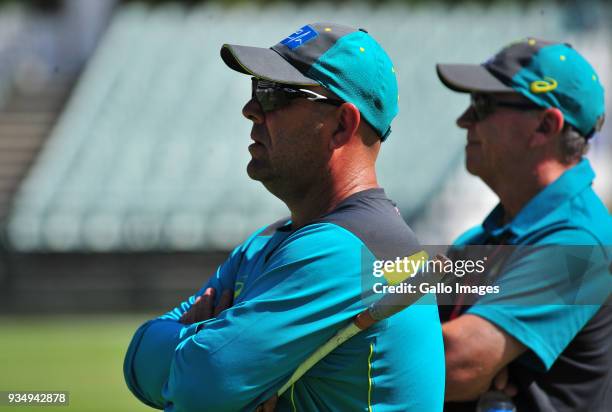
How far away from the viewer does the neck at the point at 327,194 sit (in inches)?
103

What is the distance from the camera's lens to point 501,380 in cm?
309

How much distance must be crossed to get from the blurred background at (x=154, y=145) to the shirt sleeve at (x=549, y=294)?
7215 millimetres

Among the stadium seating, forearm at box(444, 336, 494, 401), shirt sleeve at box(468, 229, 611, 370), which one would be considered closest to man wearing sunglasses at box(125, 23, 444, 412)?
forearm at box(444, 336, 494, 401)

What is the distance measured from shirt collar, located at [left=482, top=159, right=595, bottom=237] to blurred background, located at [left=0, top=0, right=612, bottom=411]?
7.06m

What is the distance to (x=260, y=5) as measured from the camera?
2008 cm

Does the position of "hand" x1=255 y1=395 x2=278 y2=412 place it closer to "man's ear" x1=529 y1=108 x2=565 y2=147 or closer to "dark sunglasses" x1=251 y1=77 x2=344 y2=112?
"dark sunglasses" x1=251 y1=77 x2=344 y2=112

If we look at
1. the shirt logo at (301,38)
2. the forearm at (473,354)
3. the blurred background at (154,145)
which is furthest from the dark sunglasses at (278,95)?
the blurred background at (154,145)

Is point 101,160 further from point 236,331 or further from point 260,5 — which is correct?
point 236,331

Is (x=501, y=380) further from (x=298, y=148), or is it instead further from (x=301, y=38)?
(x=301, y=38)

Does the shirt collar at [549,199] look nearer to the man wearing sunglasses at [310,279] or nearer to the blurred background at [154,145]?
the man wearing sunglasses at [310,279]

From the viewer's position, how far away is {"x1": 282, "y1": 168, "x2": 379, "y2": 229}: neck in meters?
2.61

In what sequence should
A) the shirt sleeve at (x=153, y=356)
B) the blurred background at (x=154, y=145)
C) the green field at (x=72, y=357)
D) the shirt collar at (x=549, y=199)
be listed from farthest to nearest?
the blurred background at (x=154, y=145)
the green field at (x=72, y=357)
the shirt collar at (x=549, y=199)
the shirt sleeve at (x=153, y=356)

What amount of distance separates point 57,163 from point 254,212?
382cm

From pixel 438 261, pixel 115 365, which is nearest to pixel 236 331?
pixel 438 261
